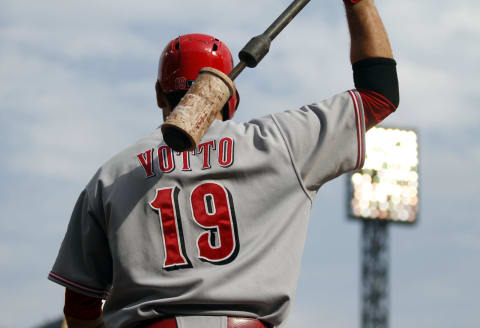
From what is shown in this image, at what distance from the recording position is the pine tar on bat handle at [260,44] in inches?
144

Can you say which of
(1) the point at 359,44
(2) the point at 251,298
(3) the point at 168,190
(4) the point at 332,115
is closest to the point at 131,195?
(3) the point at 168,190

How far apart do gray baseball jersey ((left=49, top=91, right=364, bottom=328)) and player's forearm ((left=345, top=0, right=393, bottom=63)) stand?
0.22 meters

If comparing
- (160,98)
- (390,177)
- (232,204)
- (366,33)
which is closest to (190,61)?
(160,98)

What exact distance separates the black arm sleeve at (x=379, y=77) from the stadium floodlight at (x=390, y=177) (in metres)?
41.5

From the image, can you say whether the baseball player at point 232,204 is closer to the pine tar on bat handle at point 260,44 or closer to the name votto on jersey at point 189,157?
the name votto on jersey at point 189,157

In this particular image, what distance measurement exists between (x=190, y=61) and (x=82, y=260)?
1141mm

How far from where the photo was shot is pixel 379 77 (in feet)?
12.0

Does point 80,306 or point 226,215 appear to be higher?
point 226,215

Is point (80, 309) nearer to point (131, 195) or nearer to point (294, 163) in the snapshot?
point (131, 195)

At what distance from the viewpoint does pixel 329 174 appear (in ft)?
11.6

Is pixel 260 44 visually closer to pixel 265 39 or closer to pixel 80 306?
pixel 265 39

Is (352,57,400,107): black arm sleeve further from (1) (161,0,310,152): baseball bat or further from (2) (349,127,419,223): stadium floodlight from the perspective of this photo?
(2) (349,127,419,223): stadium floodlight

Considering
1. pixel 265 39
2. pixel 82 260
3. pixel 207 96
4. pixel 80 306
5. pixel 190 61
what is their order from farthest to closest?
pixel 190 61, pixel 80 306, pixel 82 260, pixel 265 39, pixel 207 96

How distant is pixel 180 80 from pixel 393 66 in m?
1.09
